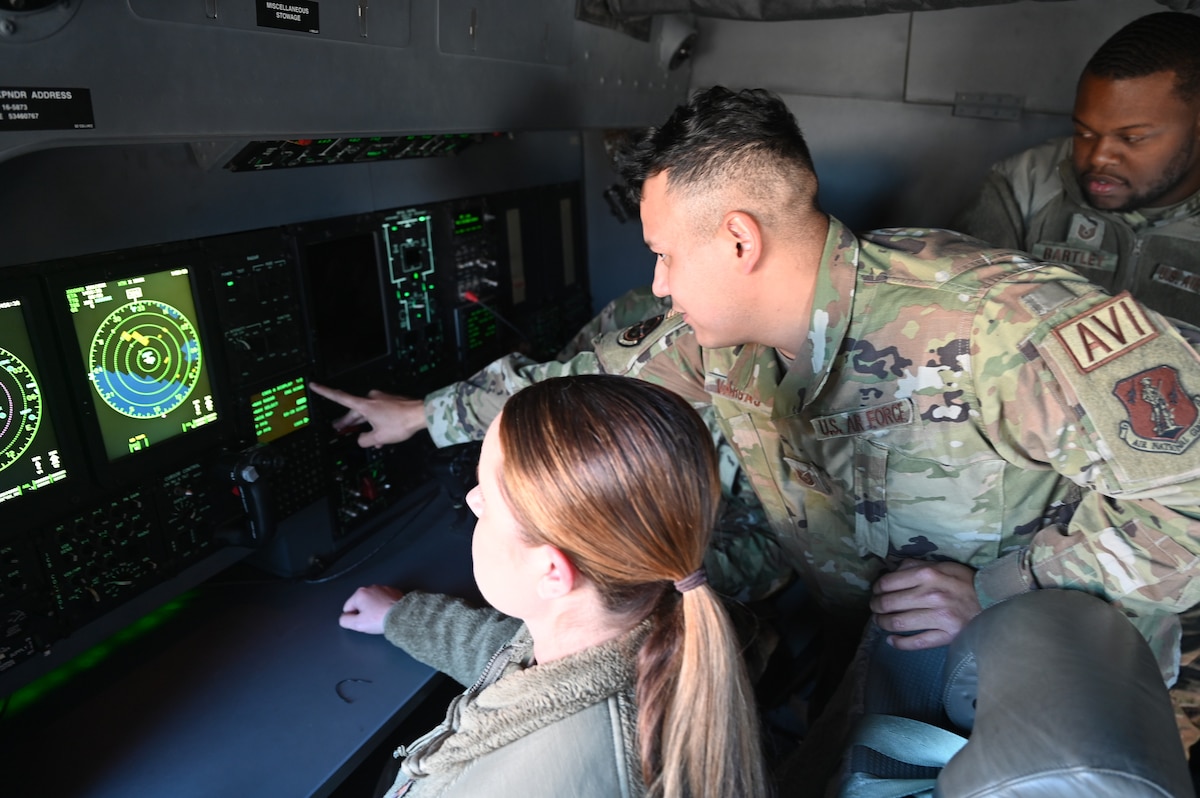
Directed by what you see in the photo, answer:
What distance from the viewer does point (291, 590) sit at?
1605 mm

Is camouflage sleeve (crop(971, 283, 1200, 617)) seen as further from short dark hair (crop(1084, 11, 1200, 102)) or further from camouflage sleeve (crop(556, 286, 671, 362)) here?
camouflage sleeve (crop(556, 286, 671, 362))

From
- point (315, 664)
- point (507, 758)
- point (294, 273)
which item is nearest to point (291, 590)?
point (315, 664)

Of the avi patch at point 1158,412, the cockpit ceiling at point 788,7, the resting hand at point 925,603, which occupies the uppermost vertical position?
the cockpit ceiling at point 788,7

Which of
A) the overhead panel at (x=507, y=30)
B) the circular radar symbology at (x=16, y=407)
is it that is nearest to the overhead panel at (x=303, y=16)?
the overhead panel at (x=507, y=30)

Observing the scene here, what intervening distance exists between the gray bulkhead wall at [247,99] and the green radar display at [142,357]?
7 centimetres

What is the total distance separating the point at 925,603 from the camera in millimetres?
1308

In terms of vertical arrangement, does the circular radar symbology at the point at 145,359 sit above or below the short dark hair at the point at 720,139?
below

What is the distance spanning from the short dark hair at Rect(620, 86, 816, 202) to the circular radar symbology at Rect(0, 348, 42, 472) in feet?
3.14

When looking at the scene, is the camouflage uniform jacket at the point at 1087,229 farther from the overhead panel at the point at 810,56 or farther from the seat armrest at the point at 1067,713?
the seat armrest at the point at 1067,713

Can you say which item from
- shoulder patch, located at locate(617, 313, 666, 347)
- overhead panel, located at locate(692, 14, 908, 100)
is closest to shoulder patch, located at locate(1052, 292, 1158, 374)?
shoulder patch, located at locate(617, 313, 666, 347)

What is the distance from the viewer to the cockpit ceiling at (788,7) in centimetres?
141

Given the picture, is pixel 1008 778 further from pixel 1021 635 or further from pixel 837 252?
pixel 837 252

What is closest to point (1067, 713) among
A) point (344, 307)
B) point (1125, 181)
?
point (344, 307)

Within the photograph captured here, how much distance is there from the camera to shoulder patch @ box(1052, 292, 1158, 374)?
1.13 m
